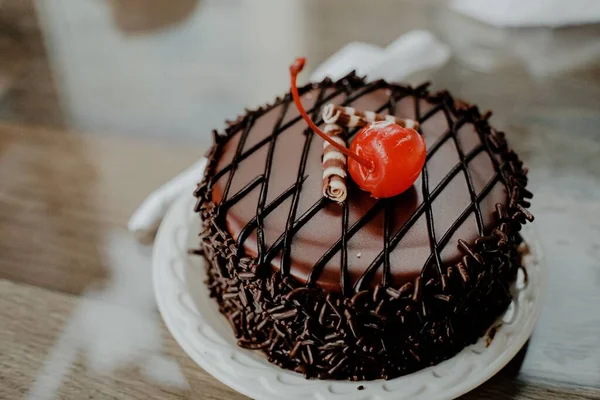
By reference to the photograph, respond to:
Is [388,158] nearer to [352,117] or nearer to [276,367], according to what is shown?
[352,117]

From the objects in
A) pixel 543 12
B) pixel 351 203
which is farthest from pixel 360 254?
pixel 543 12

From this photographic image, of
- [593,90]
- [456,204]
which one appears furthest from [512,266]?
[593,90]

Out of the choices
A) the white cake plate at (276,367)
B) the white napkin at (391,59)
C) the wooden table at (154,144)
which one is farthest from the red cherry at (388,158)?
the white napkin at (391,59)

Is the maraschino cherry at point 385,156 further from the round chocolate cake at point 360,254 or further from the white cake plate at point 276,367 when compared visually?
the white cake plate at point 276,367

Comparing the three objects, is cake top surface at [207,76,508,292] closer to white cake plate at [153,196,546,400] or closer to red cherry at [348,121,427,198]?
red cherry at [348,121,427,198]

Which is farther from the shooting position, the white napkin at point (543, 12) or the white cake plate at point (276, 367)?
the white napkin at point (543, 12)

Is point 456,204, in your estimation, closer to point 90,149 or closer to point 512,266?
point 512,266
